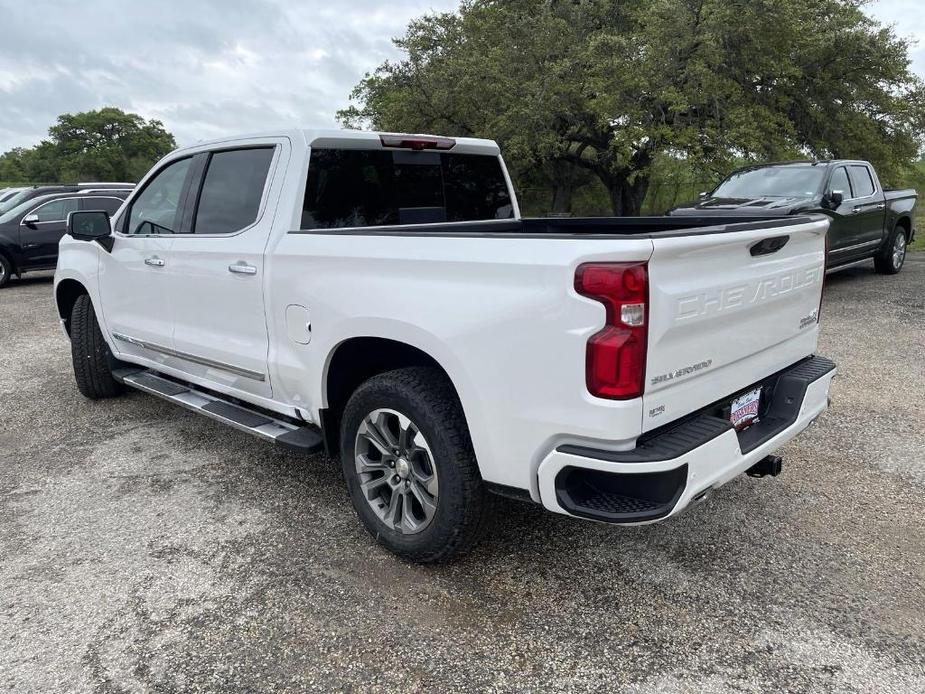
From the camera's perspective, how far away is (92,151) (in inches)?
2591

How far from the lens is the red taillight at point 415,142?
3664 millimetres

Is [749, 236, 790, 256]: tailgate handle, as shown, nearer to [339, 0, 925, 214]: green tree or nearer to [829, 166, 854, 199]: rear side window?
[829, 166, 854, 199]: rear side window

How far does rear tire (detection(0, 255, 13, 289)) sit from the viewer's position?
1231 centimetres

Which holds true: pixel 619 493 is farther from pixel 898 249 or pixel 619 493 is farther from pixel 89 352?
pixel 898 249

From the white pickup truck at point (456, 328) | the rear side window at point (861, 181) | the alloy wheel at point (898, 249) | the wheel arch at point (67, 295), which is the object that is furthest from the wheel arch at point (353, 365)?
the alloy wheel at point (898, 249)

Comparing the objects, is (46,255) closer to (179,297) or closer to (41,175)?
(179,297)

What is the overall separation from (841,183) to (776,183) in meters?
0.93

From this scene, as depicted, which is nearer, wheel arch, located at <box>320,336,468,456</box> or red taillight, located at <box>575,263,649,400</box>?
red taillight, located at <box>575,263,649,400</box>

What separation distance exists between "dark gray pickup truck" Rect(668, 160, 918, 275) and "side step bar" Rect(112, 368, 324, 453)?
238 inches

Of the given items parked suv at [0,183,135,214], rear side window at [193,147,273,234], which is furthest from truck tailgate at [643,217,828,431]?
parked suv at [0,183,135,214]

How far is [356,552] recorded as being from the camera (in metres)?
3.15

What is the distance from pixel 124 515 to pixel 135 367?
2013mm

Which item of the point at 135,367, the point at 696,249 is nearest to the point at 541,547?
the point at 696,249

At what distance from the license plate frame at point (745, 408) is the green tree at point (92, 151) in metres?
67.1
